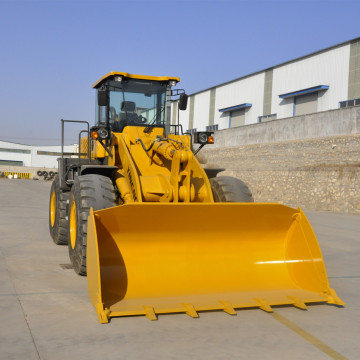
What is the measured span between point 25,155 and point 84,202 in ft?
286

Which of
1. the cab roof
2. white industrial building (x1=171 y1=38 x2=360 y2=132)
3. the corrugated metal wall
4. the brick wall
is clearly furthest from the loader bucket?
the corrugated metal wall

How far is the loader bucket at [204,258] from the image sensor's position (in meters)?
4.70

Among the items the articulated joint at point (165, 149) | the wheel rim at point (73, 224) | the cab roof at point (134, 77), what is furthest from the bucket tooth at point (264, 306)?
the cab roof at point (134, 77)

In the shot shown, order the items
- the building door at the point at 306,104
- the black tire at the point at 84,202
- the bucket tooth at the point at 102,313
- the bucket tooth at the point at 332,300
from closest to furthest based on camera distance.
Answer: the bucket tooth at the point at 102,313, the bucket tooth at the point at 332,300, the black tire at the point at 84,202, the building door at the point at 306,104

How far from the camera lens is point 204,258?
17.0ft

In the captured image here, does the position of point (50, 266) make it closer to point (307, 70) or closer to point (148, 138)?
point (148, 138)

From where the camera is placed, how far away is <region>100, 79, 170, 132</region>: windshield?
24.4ft

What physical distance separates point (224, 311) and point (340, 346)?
46.4 inches

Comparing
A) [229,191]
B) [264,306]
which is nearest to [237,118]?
[229,191]

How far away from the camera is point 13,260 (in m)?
7.05

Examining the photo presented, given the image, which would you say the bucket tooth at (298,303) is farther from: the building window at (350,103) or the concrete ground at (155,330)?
the building window at (350,103)

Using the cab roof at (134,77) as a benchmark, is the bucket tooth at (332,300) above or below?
below

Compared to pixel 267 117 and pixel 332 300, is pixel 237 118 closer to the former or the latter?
pixel 267 117

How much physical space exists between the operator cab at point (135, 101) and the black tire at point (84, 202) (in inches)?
61.2
